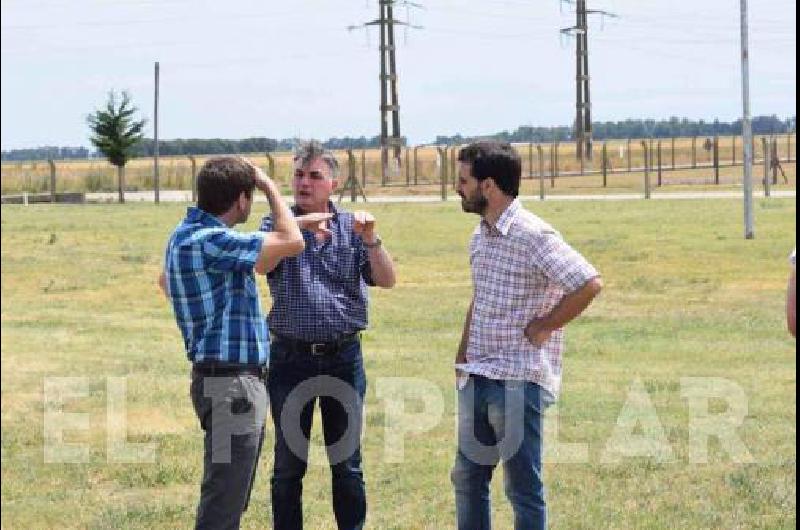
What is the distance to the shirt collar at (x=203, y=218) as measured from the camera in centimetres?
525

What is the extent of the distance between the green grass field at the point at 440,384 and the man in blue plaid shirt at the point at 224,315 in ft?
5.56

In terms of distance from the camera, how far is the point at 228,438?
5.27 metres

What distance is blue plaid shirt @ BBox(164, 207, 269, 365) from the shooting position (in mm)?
5164

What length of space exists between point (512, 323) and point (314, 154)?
1.13 meters

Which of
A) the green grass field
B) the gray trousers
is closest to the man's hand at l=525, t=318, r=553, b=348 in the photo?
the gray trousers

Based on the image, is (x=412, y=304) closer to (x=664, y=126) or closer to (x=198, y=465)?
(x=198, y=465)

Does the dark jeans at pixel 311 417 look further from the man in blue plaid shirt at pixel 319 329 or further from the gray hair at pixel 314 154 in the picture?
the gray hair at pixel 314 154

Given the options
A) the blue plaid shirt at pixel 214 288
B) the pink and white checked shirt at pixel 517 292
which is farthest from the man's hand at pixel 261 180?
the pink and white checked shirt at pixel 517 292

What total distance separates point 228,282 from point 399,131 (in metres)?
57.0

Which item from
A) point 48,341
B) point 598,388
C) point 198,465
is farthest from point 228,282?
point 48,341

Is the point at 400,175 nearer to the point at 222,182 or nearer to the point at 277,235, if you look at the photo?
the point at 277,235

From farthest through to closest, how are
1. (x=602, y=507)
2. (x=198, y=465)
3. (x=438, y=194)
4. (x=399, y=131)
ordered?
(x=399, y=131) → (x=438, y=194) → (x=198, y=465) → (x=602, y=507)

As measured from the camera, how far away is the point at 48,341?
13750 mm

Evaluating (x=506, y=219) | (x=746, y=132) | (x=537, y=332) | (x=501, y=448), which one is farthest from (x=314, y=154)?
(x=746, y=132)
